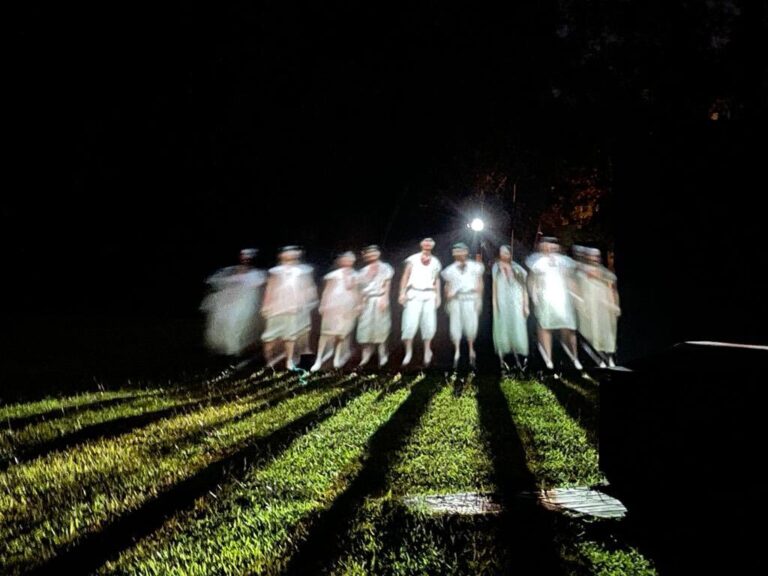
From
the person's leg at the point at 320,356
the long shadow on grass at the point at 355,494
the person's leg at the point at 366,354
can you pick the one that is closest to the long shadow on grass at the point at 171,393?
the person's leg at the point at 320,356

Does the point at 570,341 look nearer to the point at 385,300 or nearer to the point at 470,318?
the point at 470,318

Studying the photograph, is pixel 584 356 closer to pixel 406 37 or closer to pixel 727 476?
pixel 727 476

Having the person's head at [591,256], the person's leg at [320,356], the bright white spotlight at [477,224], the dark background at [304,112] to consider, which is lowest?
the person's leg at [320,356]

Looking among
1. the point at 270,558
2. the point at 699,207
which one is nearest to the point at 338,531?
the point at 270,558

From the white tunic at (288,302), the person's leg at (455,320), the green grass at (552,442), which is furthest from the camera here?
the person's leg at (455,320)

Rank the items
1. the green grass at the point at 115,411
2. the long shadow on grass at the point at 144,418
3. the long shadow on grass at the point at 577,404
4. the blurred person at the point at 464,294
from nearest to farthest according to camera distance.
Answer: the long shadow on grass at the point at 144,418, the green grass at the point at 115,411, the long shadow on grass at the point at 577,404, the blurred person at the point at 464,294

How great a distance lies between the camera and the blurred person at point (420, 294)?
10.5 meters

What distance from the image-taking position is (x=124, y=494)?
4.00 meters

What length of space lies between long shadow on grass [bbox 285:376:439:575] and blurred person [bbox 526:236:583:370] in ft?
14.1

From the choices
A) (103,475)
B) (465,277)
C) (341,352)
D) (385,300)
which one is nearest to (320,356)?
(341,352)

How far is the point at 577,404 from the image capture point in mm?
6816

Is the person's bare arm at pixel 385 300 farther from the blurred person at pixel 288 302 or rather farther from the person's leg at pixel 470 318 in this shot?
the person's leg at pixel 470 318

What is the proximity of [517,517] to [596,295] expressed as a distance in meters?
7.68

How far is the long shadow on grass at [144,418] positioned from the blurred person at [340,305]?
1.83m
